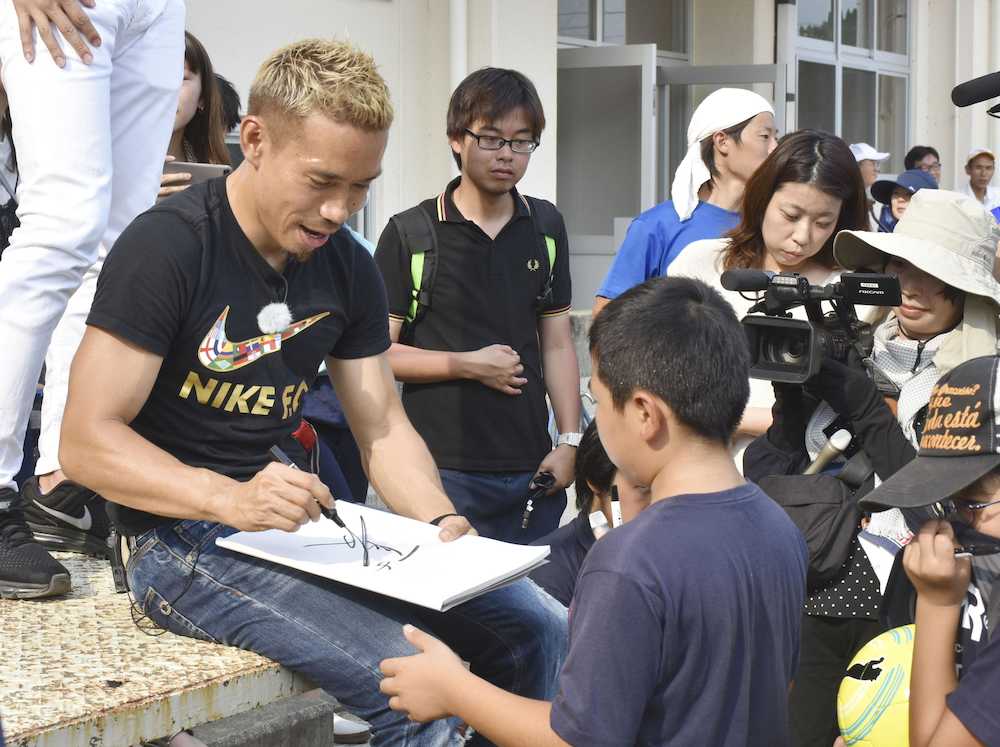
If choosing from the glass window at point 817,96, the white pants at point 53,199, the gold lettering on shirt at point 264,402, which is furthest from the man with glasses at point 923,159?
the gold lettering on shirt at point 264,402

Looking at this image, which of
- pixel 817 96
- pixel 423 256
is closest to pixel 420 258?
pixel 423 256

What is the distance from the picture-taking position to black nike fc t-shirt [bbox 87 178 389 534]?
7.83 ft

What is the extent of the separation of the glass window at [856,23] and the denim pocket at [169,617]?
13.8 m

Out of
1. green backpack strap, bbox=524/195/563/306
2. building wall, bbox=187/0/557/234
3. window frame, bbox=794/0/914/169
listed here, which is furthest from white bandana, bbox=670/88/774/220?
window frame, bbox=794/0/914/169

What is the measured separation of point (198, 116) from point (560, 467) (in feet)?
5.04

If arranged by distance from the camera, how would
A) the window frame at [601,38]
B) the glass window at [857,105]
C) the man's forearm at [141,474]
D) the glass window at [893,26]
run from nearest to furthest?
the man's forearm at [141,474], the window frame at [601,38], the glass window at [857,105], the glass window at [893,26]

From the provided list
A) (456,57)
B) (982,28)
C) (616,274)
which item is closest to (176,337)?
(616,274)

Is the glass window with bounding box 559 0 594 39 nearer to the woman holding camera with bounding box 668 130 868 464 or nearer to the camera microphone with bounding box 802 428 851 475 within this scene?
the woman holding camera with bounding box 668 130 868 464

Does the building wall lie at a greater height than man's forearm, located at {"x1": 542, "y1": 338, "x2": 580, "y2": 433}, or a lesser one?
greater

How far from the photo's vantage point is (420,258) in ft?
12.6

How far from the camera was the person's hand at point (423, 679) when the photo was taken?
2104 mm

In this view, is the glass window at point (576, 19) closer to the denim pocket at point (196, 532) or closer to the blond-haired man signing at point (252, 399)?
the blond-haired man signing at point (252, 399)

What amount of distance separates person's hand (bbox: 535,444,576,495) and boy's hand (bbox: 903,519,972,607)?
1.66 meters

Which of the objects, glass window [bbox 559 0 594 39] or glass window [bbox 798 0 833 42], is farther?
glass window [bbox 798 0 833 42]
